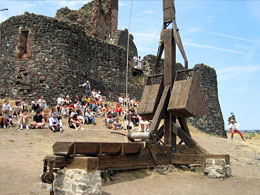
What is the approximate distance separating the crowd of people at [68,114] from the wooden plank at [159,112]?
2.87 m

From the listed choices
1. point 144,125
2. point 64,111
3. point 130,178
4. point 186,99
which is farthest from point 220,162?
point 64,111

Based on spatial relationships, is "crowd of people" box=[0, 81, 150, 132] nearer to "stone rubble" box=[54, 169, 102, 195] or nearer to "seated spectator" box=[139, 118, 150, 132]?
"seated spectator" box=[139, 118, 150, 132]

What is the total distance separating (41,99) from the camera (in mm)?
16281

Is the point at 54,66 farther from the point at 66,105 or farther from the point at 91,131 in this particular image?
the point at 91,131

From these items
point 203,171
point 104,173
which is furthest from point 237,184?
point 104,173

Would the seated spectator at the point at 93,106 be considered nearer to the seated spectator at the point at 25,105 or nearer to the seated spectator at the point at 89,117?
the seated spectator at the point at 89,117

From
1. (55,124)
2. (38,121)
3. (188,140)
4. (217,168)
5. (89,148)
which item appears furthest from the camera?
(38,121)

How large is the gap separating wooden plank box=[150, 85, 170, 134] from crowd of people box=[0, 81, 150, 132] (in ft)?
9.41

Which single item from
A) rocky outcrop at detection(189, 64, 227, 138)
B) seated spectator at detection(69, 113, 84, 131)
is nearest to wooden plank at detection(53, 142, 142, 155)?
seated spectator at detection(69, 113, 84, 131)

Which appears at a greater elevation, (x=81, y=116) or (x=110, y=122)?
(x=81, y=116)

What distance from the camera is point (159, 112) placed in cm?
776

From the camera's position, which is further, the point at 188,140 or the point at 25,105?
the point at 25,105

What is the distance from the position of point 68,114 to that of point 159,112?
9.10m

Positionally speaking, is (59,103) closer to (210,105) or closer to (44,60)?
(44,60)
